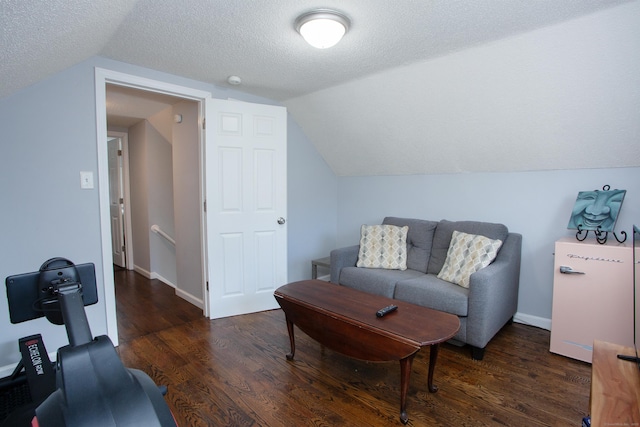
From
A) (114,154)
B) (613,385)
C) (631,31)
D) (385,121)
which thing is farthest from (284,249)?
(114,154)

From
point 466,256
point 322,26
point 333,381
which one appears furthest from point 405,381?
point 322,26

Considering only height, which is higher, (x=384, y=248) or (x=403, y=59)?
(x=403, y=59)

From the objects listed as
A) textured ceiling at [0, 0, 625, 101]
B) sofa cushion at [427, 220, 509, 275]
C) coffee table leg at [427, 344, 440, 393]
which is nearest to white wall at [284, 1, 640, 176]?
textured ceiling at [0, 0, 625, 101]

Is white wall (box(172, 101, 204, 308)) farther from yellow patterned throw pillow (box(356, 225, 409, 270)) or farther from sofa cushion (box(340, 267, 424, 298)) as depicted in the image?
yellow patterned throw pillow (box(356, 225, 409, 270))

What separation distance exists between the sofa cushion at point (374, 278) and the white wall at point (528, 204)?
821mm

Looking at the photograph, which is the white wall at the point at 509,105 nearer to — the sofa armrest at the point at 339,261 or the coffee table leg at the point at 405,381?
the sofa armrest at the point at 339,261

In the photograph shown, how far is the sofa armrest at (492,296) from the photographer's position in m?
2.23

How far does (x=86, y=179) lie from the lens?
231cm

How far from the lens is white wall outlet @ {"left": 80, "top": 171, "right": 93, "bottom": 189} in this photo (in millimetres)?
2291

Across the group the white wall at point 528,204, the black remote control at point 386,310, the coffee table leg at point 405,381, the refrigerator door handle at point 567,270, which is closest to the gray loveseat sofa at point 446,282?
the white wall at point 528,204

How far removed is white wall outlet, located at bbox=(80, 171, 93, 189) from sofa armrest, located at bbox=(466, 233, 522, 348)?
109 inches

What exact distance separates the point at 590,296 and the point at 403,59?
2.10m

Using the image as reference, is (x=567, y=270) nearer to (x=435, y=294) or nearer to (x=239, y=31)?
(x=435, y=294)

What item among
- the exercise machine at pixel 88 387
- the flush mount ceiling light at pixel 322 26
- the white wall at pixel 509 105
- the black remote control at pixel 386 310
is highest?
the flush mount ceiling light at pixel 322 26
